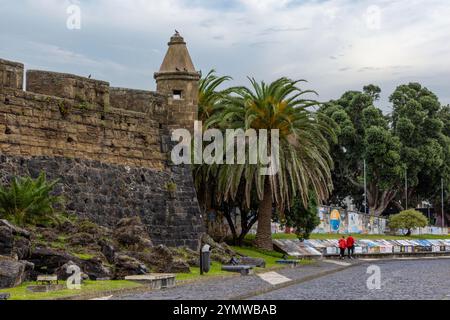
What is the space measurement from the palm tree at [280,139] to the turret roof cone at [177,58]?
11.5ft

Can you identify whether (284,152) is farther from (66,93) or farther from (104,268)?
(104,268)

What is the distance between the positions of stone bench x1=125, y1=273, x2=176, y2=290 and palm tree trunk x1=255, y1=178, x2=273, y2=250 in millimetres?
16130

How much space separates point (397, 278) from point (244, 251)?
10.9 metres

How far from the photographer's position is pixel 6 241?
17344 mm

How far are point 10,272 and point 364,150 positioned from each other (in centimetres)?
5373

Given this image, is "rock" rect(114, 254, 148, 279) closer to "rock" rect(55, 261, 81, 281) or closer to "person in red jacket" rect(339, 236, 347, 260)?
"rock" rect(55, 261, 81, 281)

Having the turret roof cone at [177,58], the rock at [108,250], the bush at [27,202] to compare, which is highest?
the turret roof cone at [177,58]

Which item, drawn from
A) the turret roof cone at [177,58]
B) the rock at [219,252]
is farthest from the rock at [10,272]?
the turret roof cone at [177,58]

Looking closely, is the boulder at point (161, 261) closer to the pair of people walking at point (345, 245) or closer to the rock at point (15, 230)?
the rock at point (15, 230)

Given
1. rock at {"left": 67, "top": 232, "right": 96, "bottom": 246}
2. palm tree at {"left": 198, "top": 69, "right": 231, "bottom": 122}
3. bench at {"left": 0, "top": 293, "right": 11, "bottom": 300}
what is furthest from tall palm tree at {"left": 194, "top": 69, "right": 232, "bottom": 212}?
bench at {"left": 0, "top": 293, "right": 11, "bottom": 300}

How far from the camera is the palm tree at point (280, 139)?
3325cm

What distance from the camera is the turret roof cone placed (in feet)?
99.9

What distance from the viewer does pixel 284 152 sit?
112 ft

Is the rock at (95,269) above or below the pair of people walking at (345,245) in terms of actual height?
above
